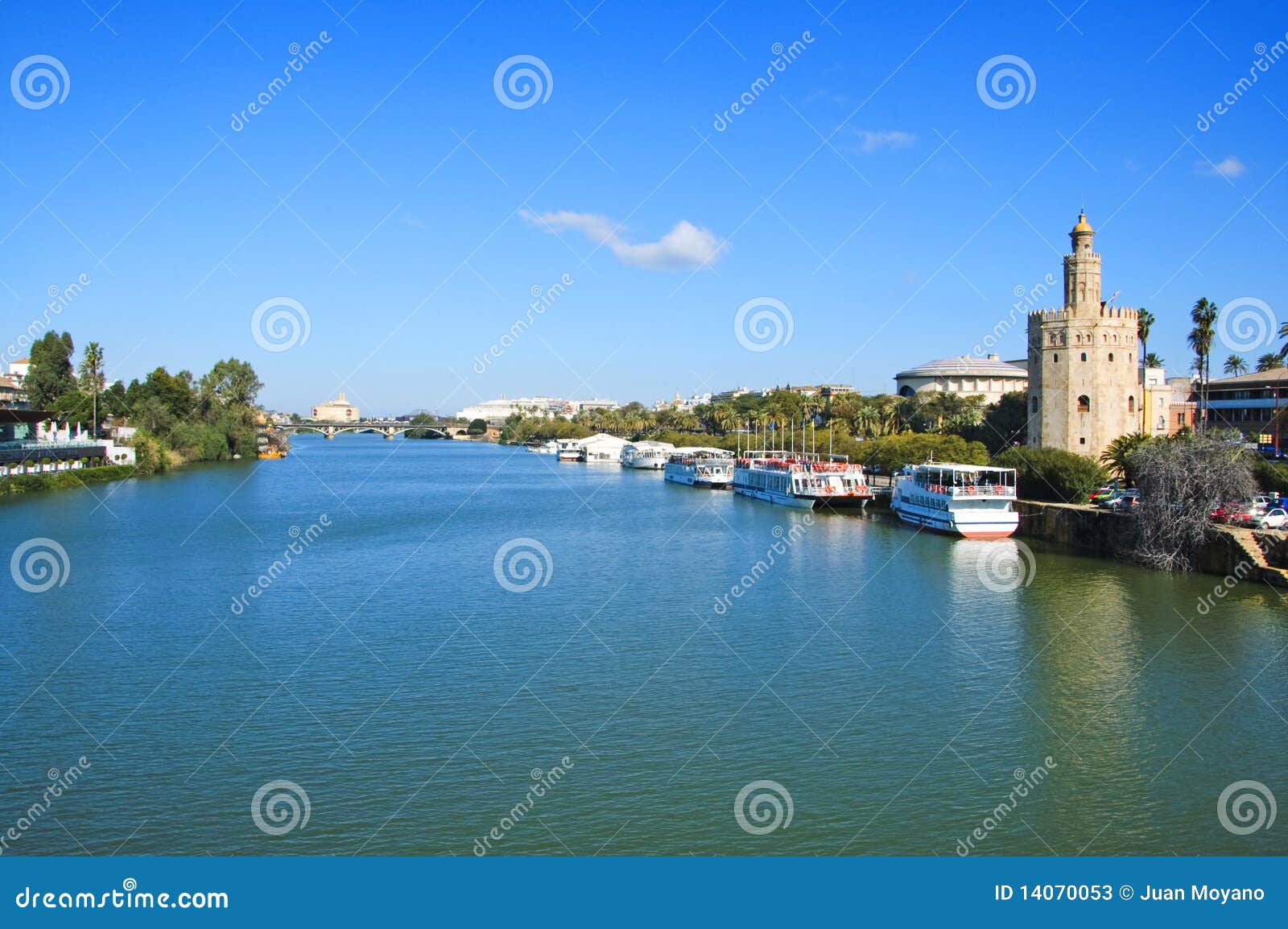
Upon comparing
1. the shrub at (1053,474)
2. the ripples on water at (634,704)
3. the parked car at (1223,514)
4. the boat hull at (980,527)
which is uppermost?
the shrub at (1053,474)

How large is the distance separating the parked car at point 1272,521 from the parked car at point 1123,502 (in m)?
3.99

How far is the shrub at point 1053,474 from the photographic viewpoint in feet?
127

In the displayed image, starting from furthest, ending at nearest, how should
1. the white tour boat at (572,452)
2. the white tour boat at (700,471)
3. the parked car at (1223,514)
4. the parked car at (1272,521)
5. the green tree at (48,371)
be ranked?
the white tour boat at (572,452), the green tree at (48,371), the white tour boat at (700,471), the parked car at (1223,514), the parked car at (1272,521)

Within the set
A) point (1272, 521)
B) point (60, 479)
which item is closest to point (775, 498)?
point (1272, 521)

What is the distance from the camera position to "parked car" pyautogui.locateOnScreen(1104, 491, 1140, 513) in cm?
3434

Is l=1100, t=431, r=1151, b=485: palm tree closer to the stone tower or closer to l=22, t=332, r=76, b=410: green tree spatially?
the stone tower

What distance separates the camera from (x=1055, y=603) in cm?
2531

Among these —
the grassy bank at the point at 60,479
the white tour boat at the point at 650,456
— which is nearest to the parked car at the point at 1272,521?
the grassy bank at the point at 60,479

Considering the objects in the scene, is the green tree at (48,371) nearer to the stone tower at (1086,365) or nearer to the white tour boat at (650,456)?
the white tour boat at (650,456)

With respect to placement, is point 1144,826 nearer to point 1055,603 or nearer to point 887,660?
point 887,660

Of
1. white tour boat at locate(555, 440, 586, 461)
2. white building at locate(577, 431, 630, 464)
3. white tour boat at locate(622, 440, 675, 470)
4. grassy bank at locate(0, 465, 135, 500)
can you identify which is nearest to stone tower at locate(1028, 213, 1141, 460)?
white tour boat at locate(622, 440, 675, 470)

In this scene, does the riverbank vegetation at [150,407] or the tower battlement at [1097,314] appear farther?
the riverbank vegetation at [150,407]

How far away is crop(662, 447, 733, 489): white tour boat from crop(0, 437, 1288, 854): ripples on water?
36.5m

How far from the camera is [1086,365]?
4472 cm
